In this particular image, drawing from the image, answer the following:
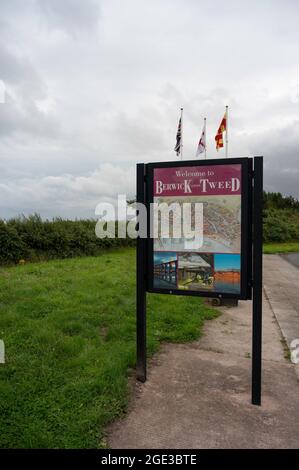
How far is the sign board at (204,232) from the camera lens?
3.85 metres

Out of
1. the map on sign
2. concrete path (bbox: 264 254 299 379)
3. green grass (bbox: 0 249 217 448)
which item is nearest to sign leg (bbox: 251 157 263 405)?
the map on sign

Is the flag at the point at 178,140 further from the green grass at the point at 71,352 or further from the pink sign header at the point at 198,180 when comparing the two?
the pink sign header at the point at 198,180

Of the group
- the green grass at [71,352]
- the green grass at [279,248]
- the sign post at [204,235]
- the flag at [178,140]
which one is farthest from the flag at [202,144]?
the sign post at [204,235]

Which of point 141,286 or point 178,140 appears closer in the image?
point 141,286

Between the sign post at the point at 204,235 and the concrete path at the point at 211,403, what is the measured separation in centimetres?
28

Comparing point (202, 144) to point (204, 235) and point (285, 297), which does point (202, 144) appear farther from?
point (204, 235)

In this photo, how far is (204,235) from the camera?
4.06m

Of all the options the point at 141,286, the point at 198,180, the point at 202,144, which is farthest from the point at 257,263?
the point at 202,144

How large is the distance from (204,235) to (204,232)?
0.11 ft

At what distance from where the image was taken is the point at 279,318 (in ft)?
23.4

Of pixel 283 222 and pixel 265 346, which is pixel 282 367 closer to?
pixel 265 346

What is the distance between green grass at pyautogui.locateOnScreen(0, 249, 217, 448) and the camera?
10.4ft

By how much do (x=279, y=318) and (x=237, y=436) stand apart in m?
4.33
